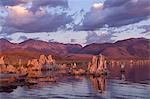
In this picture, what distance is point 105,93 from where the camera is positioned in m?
54.8

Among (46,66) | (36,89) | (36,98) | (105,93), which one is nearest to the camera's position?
(36,98)

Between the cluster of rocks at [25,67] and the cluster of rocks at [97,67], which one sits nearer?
the cluster of rocks at [25,67]

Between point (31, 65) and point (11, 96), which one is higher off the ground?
point (31, 65)

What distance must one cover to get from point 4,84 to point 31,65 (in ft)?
176

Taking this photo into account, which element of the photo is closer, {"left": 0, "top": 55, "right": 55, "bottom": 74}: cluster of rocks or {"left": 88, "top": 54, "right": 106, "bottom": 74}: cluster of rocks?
{"left": 0, "top": 55, "right": 55, "bottom": 74}: cluster of rocks

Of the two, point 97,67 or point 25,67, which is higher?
point 25,67

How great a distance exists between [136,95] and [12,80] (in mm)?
21196

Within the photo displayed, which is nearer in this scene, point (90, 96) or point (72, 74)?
point (90, 96)

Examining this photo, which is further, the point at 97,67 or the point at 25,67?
the point at 25,67

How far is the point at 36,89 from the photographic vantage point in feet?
192

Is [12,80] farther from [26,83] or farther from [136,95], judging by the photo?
[136,95]

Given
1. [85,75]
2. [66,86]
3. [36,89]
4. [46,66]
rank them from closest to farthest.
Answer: [36,89] → [66,86] → [85,75] → [46,66]

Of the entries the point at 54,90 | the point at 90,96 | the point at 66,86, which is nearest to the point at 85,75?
the point at 66,86

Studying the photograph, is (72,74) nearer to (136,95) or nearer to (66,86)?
(66,86)
